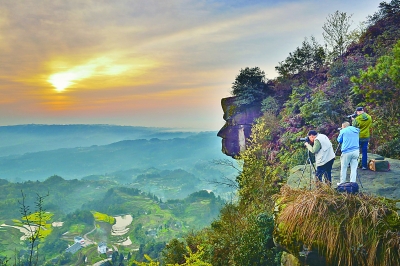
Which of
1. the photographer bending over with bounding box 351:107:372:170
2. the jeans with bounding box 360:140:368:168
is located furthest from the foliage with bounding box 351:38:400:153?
the photographer bending over with bounding box 351:107:372:170

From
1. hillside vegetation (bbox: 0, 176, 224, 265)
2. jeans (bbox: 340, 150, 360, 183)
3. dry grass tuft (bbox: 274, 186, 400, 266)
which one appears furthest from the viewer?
hillside vegetation (bbox: 0, 176, 224, 265)

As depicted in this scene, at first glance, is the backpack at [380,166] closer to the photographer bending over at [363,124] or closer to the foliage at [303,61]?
the photographer bending over at [363,124]

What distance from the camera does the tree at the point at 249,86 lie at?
796 inches

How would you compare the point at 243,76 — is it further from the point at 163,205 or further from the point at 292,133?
the point at 163,205

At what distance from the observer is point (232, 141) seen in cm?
2148

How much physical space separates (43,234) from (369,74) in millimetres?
12325

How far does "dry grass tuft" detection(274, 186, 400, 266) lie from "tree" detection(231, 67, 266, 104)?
1567cm

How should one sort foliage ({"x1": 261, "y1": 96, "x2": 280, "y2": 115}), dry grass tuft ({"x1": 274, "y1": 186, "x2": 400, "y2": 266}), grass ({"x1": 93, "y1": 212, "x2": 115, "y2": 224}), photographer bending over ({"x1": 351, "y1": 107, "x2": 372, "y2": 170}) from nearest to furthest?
dry grass tuft ({"x1": 274, "y1": 186, "x2": 400, "y2": 266}) < photographer bending over ({"x1": 351, "y1": 107, "x2": 372, "y2": 170}) < foliage ({"x1": 261, "y1": 96, "x2": 280, "y2": 115}) < grass ({"x1": 93, "y1": 212, "x2": 115, "y2": 224})

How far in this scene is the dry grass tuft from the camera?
14.0 ft

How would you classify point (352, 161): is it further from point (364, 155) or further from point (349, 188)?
point (349, 188)

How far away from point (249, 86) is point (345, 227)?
55.1 feet

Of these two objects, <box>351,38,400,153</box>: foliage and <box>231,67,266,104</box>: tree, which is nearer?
<box>351,38,400,153</box>: foliage

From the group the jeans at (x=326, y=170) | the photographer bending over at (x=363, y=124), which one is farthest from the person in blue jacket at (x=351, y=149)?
the photographer bending over at (x=363, y=124)

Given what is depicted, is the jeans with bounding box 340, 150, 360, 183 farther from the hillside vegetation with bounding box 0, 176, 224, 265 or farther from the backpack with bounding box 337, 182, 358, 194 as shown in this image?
the hillside vegetation with bounding box 0, 176, 224, 265
